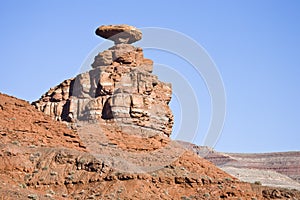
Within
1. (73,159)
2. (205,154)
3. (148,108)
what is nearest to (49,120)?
(73,159)

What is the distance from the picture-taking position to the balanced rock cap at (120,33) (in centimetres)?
7362

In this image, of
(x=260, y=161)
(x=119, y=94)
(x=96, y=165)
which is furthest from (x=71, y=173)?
(x=260, y=161)

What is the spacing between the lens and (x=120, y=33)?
73.9m

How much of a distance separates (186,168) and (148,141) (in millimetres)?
4636

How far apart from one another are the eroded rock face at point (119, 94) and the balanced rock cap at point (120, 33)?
72.0 inches

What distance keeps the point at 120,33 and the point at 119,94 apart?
8.99 metres

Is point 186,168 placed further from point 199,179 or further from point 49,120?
point 49,120

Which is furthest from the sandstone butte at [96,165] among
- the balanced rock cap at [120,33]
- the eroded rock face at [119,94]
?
the balanced rock cap at [120,33]

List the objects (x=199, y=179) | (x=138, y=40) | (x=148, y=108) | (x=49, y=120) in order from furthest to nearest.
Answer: (x=138, y=40)
(x=148, y=108)
(x=49, y=120)
(x=199, y=179)

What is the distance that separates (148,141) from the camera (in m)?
53.4

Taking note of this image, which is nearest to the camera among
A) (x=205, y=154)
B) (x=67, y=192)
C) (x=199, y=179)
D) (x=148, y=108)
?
(x=67, y=192)

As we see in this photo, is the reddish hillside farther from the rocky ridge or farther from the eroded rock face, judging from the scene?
the rocky ridge

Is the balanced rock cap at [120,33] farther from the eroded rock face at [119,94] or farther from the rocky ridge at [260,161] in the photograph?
the rocky ridge at [260,161]

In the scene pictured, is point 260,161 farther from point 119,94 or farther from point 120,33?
point 119,94
